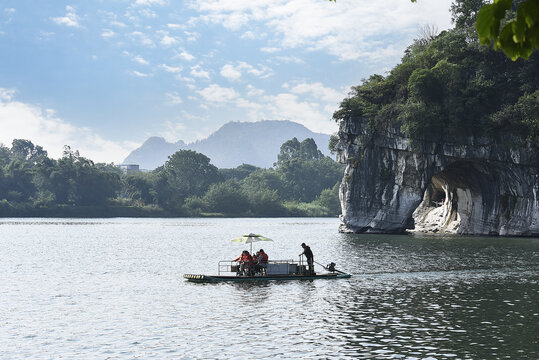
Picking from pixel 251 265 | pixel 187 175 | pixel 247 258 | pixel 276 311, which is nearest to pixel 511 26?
pixel 276 311

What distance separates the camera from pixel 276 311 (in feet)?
85.7

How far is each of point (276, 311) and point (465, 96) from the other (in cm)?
5643

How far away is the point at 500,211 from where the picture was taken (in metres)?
75.4

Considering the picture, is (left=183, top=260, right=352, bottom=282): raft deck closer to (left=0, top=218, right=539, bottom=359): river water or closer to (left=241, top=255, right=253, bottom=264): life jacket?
(left=241, top=255, right=253, bottom=264): life jacket

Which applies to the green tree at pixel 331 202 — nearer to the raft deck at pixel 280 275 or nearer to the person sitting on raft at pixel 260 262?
the raft deck at pixel 280 275

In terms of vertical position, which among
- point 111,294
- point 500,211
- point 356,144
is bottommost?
point 111,294

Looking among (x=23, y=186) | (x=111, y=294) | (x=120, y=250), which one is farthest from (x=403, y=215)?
(x=23, y=186)

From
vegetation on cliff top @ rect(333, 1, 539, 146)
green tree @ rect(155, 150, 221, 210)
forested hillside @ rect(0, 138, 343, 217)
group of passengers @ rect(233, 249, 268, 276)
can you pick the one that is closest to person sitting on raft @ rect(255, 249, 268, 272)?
group of passengers @ rect(233, 249, 268, 276)

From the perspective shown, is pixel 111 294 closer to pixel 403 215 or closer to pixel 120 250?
pixel 120 250

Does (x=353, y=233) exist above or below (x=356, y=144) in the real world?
below

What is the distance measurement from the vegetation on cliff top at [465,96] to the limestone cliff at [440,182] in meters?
1.66

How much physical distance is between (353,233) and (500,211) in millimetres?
20754

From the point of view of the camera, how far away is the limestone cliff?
2857 inches

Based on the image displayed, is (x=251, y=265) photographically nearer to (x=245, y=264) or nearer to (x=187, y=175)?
(x=245, y=264)
